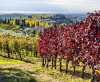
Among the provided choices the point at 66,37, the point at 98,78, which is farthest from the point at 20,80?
the point at 66,37

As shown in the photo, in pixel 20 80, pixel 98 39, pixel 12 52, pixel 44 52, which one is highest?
pixel 98 39

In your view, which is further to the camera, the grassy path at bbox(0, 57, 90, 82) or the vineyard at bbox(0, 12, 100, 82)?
the grassy path at bbox(0, 57, 90, 82)

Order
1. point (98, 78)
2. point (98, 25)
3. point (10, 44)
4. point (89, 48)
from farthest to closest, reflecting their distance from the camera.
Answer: point (10, 44) < point (98, 78) < point (89, 48) < point (98, 25)

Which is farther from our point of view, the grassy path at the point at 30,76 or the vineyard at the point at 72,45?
the grassy path at the point at 30,76

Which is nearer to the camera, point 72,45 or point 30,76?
point 30,76

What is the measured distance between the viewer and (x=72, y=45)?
6556 centimetres

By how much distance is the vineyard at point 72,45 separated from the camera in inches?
1529

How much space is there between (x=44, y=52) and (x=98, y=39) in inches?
2250

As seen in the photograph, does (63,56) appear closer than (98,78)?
No

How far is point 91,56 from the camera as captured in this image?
39875 mm

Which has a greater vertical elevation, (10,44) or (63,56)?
(63,56)

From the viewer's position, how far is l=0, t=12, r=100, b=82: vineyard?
127 ft

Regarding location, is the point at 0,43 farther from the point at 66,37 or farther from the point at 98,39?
the point at 98,39

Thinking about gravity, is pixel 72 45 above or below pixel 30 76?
above
